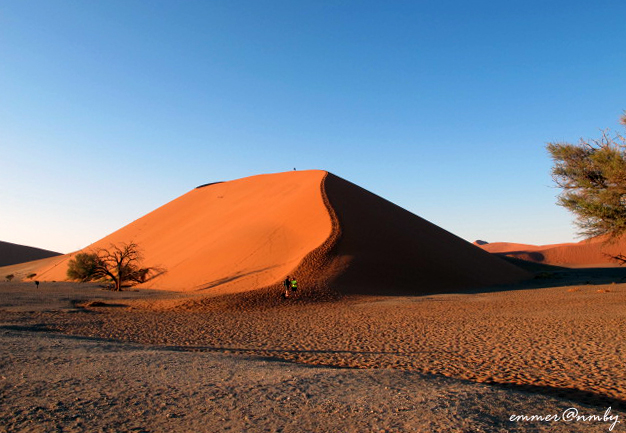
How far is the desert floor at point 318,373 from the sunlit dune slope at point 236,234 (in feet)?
38.9

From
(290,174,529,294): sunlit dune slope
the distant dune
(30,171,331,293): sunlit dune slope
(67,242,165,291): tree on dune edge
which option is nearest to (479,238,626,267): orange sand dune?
(290,174,529,294): sunlit dune slope

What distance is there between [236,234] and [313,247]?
358 inches

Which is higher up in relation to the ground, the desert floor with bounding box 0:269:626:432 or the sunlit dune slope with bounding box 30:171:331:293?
the sunlit dune slope with bounding box 30:171:331:293

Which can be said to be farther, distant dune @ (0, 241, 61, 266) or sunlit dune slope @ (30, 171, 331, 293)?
distant dune @ (0, 241, 61, 266)

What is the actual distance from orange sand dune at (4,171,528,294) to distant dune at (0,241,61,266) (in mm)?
45596

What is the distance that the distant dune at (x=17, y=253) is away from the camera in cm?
8381

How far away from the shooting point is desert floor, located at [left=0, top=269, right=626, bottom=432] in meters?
4.61

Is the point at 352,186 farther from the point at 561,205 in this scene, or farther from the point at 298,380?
the point at 298,380

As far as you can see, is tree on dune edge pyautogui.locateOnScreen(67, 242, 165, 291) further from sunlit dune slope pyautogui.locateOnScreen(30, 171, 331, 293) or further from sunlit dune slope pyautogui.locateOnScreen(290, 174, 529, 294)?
sunlit dune slope pyautogui.locateOnScreen(290, 174, 529, 294)

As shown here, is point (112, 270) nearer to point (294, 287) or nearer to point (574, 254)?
point (294, 287)

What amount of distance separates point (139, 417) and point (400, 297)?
1995 cm

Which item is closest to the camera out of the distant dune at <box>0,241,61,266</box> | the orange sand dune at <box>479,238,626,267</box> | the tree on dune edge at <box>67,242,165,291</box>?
the tree on dune edge at <box>67,242,165,291</box>

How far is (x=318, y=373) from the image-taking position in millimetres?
6633

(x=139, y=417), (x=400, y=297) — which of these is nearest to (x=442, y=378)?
(x=139, y=417)
